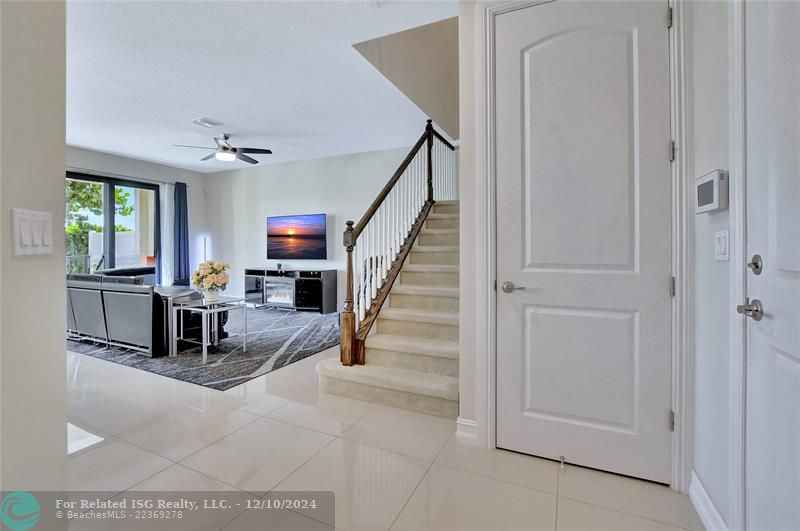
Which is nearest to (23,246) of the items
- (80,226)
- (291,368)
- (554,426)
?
(554,426)

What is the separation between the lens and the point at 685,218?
165 cm

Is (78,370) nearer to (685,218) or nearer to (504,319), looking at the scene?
(504,319)

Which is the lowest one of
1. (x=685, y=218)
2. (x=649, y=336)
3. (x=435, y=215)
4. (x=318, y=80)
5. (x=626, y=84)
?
(x=649, y=336)

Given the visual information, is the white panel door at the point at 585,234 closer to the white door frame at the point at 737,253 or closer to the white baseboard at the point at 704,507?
the white baseboard at the point at 704,507

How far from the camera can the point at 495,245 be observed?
6.59 feet

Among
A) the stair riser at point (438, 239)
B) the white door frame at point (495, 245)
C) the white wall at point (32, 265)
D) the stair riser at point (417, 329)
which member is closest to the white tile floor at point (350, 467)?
the white door frame at point (495, 245)

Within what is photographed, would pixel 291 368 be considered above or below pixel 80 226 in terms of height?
below

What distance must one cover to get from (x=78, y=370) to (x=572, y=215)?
4.29 metres

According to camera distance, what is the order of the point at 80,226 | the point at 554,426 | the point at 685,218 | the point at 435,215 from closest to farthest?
1. the point at 685,218
2. the point at 554,426
3. the point at 435,215
4. the point at 80,226

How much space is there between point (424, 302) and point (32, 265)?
2622 mm

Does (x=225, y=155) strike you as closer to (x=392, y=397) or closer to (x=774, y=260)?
(x=392, y=397)

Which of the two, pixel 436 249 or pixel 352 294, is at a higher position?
pixel 436 249

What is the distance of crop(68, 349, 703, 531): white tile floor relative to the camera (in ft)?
5.11

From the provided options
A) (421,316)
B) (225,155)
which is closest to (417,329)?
(421,316)
